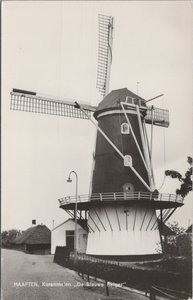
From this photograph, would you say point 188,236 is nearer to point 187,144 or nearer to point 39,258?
point 187,144

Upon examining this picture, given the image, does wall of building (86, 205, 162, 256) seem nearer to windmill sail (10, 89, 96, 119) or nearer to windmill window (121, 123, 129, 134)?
windmill window (121, 123, 129, 134)

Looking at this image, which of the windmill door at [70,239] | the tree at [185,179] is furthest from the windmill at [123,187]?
the tree at [185,179]

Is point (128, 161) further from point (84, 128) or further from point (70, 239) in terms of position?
point (70, 239)

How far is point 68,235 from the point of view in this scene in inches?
635

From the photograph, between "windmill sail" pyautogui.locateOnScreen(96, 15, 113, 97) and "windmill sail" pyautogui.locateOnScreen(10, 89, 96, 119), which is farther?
"windmill sail" pyautogui.locateOnScreen(96, 15, 113, 97)

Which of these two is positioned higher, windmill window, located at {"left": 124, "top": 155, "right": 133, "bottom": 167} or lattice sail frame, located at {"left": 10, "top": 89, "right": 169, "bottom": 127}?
lattice sail frame, located at {"left": 10, "top": 89, "right": 169, "bottom": 127}

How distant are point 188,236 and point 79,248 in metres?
5.71

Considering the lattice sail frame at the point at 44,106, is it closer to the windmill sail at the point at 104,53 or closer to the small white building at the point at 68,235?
the windmill sail at the point at 104,53

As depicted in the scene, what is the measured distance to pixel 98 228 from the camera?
14.4 meters

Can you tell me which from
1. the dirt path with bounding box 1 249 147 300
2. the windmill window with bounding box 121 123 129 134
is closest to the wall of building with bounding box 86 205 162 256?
the windmill window with bounding box 121 123 129 134

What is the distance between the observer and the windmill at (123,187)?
1390cm

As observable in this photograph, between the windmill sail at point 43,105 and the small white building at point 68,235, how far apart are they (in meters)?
4.05

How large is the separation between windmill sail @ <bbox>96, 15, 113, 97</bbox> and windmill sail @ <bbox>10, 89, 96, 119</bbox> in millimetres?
889

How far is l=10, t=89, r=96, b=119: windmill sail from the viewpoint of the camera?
1096 centimetres
